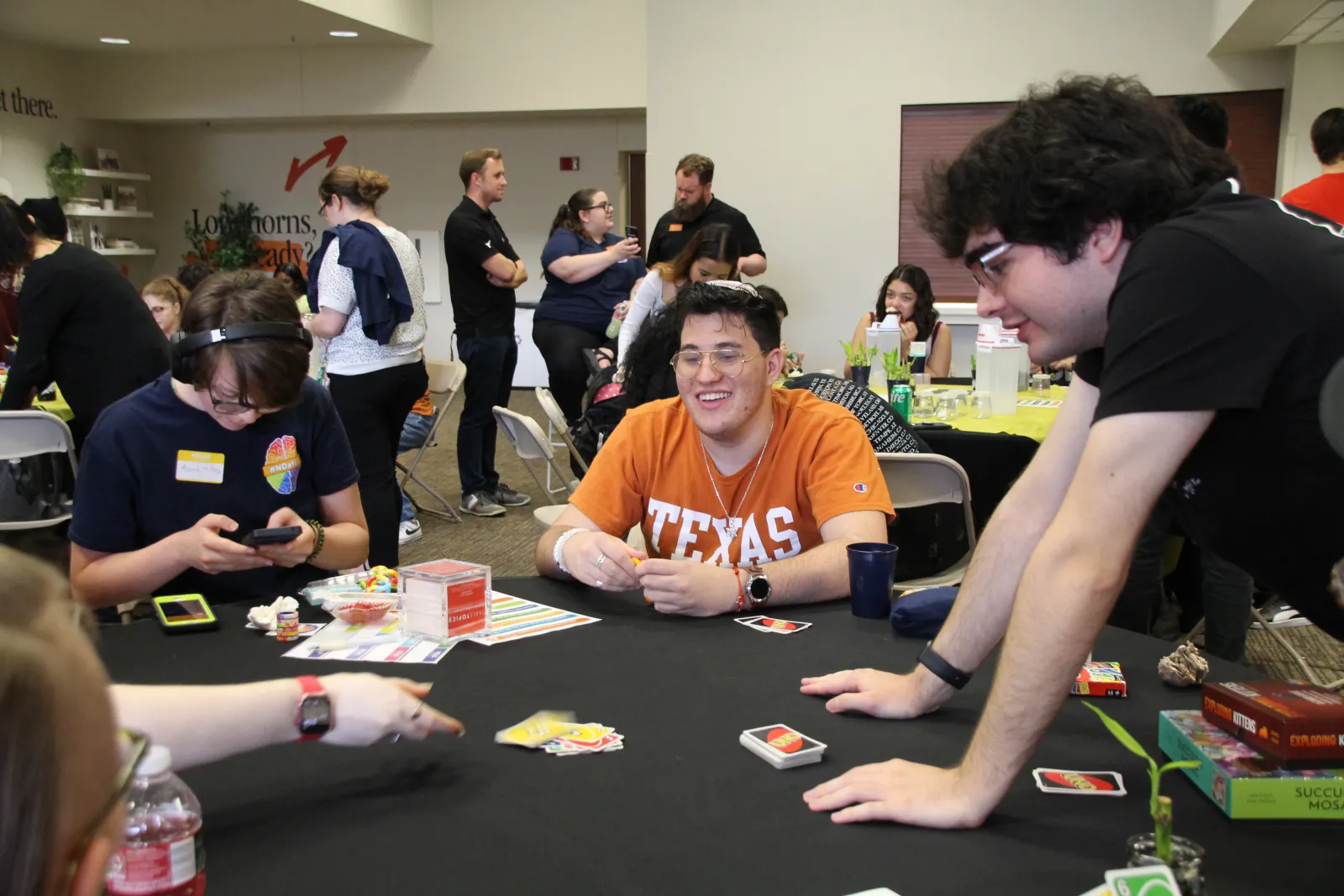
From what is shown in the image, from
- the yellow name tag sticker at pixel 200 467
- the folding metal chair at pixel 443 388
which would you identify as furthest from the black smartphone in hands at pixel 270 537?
the folding metal chair at pixel 443 388

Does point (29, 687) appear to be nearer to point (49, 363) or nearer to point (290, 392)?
point (290, 392)

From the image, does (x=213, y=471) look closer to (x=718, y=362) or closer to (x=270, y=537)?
(x=270, y=537)

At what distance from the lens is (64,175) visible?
9.78 meters

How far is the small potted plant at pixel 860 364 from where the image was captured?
4.23 meters

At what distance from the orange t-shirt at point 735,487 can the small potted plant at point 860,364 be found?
2007mm

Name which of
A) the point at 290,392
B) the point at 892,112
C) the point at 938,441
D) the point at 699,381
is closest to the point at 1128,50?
the point at 892,112

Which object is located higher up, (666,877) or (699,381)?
(699,381)

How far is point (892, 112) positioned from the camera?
24.2 feet

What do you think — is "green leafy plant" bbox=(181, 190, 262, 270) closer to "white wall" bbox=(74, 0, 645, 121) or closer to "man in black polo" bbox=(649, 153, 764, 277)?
"white wall" bbox=(74, 0, 645, 121)

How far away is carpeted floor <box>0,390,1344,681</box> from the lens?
367 cm

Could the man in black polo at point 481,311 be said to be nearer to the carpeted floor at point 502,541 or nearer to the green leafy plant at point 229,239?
the carpeted floor at point 502,541

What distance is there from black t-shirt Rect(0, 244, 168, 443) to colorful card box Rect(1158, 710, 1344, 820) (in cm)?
367

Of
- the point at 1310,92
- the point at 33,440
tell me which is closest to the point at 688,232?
the point at 33,440

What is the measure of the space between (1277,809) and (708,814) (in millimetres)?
592
